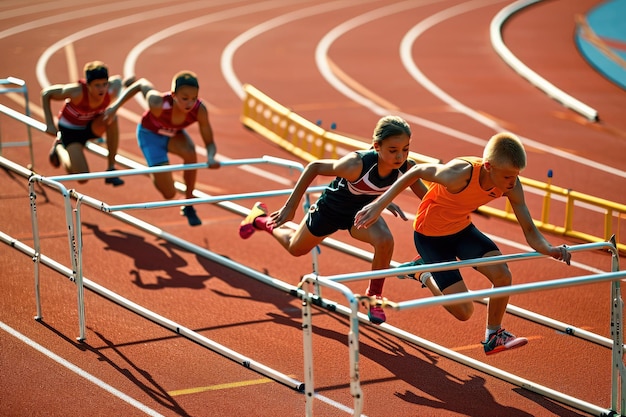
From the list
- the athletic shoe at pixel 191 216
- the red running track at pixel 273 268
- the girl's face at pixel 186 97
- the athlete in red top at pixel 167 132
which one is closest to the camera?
the red running track at pixel 273 268

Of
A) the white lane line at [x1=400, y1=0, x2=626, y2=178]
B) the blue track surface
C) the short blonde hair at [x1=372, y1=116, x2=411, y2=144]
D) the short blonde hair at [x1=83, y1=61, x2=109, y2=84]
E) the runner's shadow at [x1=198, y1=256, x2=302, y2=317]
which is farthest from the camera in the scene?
the blue track surface

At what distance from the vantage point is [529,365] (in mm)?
7715

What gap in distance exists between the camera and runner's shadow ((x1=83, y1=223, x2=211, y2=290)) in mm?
9344

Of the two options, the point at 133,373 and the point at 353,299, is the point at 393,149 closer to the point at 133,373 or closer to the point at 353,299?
the point at 353,299

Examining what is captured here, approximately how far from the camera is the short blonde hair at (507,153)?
20.6ft

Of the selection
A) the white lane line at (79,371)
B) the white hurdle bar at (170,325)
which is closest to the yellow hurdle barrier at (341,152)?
the white hurdle bar at (170,325)

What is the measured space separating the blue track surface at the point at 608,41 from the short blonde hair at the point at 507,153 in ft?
43.7

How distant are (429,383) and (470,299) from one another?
2.14 meters

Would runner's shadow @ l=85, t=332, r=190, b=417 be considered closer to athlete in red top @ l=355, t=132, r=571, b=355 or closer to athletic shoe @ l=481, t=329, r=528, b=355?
athlete in red top @ l=355, t=132, r=571, b=355

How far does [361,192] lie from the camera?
7.34 m

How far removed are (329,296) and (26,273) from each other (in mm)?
3162

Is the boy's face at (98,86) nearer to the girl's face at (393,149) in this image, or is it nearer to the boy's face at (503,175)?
the girl's face at (393,149)

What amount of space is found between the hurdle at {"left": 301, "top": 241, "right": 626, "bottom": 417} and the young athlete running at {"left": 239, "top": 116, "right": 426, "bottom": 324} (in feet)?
2.35

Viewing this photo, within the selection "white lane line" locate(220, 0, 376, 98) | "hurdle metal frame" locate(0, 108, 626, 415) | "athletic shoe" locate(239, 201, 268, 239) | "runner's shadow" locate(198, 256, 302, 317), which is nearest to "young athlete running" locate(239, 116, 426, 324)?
"hurdle metal frame" locate(0, 108, 626, 415)
